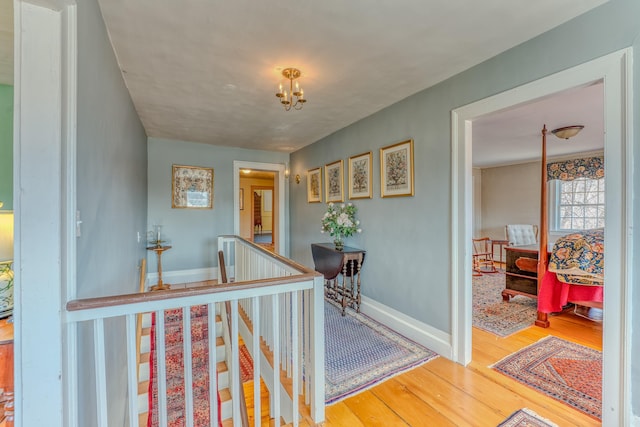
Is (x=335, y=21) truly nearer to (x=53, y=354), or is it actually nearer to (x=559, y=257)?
(x=53, y=354)

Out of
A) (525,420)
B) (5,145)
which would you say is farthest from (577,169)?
(5,145)

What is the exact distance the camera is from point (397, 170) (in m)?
2.77

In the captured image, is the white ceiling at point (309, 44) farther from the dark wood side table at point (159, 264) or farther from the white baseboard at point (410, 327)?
the white baseboard at point (410, 327)

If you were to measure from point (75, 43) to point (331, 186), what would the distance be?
3.11m

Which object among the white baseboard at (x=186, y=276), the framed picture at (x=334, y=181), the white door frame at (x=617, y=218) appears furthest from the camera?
the white baseboard at (x=186, y=276)

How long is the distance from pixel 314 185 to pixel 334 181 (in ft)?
1.96

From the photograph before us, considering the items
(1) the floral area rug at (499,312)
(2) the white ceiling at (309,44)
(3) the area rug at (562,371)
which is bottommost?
(3) the area rug at (562,371)

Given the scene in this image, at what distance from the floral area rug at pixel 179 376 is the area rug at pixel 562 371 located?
2571mm

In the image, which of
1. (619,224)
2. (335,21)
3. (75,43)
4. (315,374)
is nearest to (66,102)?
(75,43)

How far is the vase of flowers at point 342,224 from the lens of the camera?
335 centimetres

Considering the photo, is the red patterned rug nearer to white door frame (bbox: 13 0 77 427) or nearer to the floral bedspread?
white door frame (bbox: 13 0 77 427)

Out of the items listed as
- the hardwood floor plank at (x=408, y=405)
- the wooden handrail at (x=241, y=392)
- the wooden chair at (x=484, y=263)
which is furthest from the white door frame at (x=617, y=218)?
the wooden chair at (x=484, y=263)

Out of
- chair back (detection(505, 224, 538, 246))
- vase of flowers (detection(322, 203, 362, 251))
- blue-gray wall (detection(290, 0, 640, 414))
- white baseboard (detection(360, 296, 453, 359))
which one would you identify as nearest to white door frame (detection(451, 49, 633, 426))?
blue-gray wall (detection(290, 0, 640, 414))

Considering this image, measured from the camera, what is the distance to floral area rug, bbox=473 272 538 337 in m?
2.83
